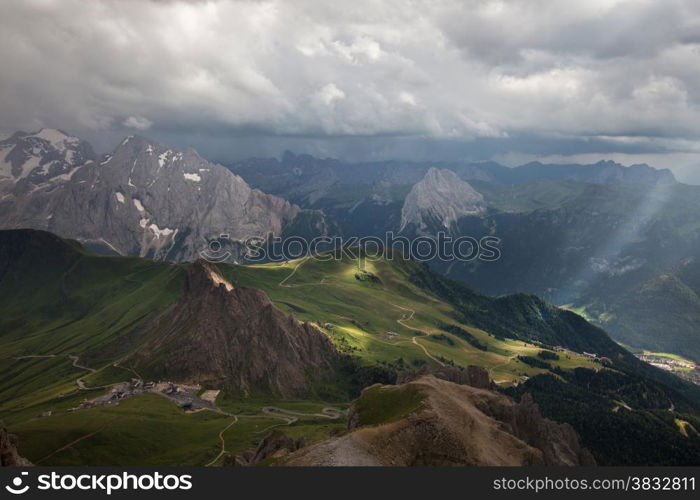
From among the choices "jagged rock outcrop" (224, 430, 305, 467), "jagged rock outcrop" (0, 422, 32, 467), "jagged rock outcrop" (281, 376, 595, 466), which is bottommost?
"jagged rock outcrop" (224, 430, 305, 467)

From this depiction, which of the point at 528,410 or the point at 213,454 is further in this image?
the point at 213,454

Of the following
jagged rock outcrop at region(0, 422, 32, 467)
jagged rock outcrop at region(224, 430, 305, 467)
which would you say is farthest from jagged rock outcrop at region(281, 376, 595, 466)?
jagged rock outcrop at region(0, 422, 32, 467)

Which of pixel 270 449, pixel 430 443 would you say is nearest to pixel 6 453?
pixel 270 449

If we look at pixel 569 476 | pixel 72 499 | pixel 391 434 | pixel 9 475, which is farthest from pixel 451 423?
pixel 9 475

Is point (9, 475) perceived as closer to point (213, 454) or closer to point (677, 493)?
point (677, 493)

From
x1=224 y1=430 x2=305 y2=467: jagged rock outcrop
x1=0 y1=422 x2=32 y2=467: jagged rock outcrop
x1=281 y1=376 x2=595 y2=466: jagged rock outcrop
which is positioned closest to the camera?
x1=281 y1=376 x2=595 y2=466: jagged rock outcrop

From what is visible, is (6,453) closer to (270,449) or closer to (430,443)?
(270,449)

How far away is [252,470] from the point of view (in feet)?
259

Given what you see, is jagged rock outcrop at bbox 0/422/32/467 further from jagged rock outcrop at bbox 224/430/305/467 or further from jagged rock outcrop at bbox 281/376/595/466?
jagged rock outcrop at bbox 281/376/595/466

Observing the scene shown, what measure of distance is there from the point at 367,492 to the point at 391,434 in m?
31.5

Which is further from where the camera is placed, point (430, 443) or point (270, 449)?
point (270, 449)

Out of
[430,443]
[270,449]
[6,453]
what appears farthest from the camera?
[270,449]

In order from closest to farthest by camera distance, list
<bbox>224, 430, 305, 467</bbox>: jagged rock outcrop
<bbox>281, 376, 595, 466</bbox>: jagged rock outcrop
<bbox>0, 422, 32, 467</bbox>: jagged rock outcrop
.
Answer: <bbox>281, 376, 595, 466</bbox>: jagged rock outcrop, <bbox>0, 422, 32, 467</bbox>: jagged rock outcrop, <bbox>224, 430, 305, 467</bbox>: jagged rock outcrop

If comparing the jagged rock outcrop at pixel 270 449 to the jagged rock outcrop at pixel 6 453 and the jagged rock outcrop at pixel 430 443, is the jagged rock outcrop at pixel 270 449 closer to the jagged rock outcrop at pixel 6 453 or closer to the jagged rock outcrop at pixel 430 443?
the jagged rock outcrop at pixel 430 443
